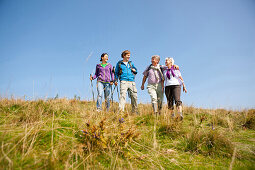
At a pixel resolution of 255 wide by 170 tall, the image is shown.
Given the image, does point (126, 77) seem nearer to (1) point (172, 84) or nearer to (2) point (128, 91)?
(2) point (128, 91)

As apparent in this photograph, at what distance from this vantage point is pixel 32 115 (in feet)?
8.17

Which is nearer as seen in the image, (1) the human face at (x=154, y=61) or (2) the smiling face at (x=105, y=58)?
(1) the human face at (x=154, y=61)

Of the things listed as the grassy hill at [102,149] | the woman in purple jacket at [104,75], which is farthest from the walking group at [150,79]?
the grassy hill at [102,149]

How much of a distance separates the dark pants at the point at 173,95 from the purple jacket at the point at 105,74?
232 centimetres

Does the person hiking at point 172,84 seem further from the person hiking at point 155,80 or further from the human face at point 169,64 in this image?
the person hiking at point 155,80

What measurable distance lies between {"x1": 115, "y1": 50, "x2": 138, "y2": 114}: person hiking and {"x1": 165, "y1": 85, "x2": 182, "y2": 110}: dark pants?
130cm

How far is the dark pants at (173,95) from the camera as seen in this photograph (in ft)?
14.2

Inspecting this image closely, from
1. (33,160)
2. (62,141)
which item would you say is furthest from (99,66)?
(33,160)

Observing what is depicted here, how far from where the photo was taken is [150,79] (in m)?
4.99

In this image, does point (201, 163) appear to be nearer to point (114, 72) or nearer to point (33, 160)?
point (33, 160)

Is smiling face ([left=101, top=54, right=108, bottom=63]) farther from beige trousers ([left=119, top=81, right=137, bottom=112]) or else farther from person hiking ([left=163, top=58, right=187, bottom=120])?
person hiking ([left=163, top=58, right=187, bottom=120])

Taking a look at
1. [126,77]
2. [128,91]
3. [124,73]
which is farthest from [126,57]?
[128,91]

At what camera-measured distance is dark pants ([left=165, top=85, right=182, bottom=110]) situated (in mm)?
4320

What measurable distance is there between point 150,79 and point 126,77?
0.92m
